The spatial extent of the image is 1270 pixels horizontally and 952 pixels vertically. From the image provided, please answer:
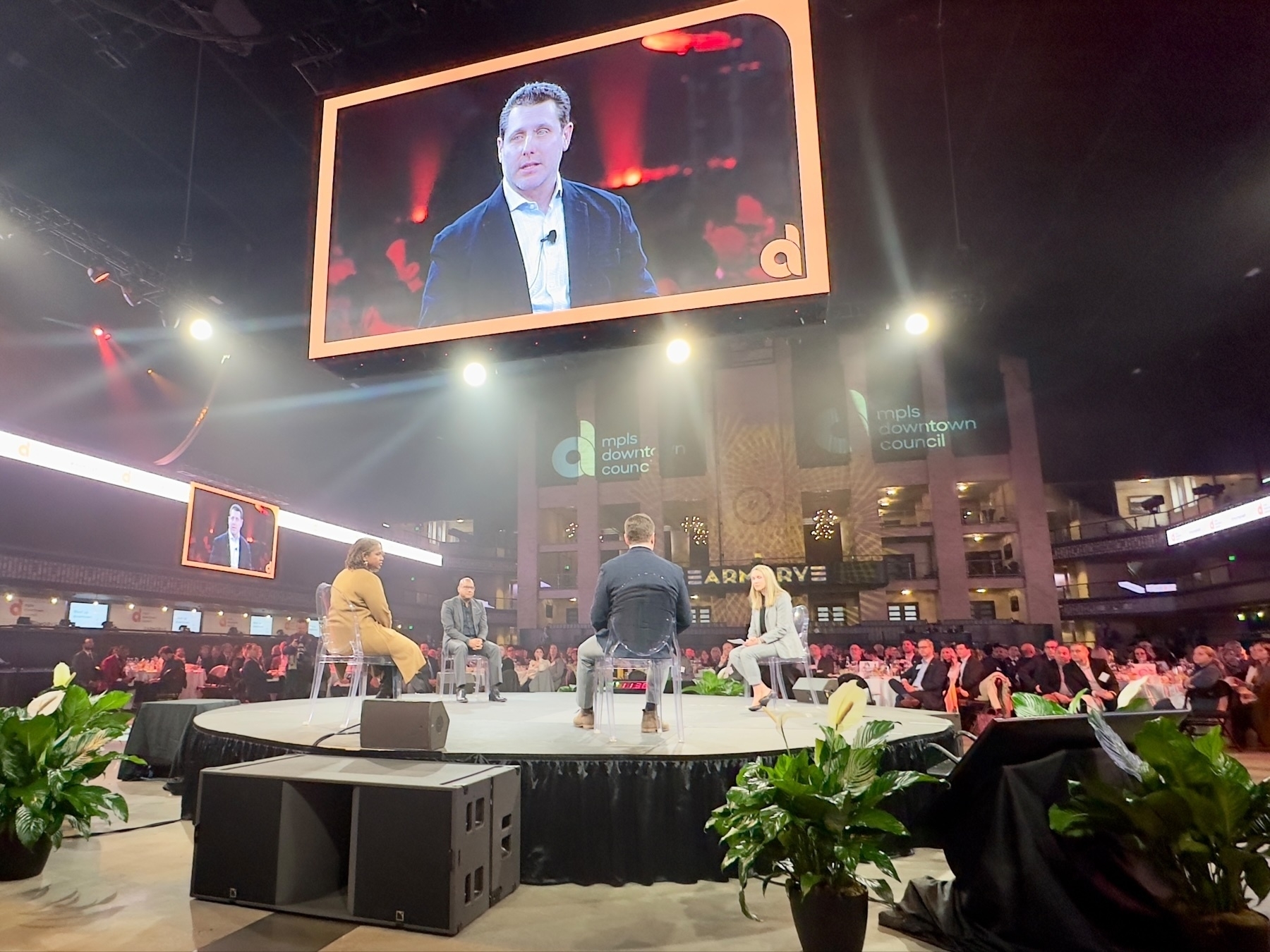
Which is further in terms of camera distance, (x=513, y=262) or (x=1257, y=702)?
(x=1257, y=702)

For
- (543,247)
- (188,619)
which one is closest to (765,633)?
(543,247)

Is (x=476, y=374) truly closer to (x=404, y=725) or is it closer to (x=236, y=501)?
(x=236, y=501)

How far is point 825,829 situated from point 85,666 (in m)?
9.97

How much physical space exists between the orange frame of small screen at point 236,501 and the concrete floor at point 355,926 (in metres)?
9.53

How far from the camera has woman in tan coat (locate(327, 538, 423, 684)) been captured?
3951 millimetres

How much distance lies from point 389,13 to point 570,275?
2.22 meters

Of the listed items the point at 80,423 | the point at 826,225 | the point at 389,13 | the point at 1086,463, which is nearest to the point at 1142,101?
the point at 826,225

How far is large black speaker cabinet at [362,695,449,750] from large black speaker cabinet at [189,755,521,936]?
6.1 inches

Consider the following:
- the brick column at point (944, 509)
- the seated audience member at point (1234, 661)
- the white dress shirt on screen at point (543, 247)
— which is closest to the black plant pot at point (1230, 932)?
the white dress shirt on screen at point (543, 247)

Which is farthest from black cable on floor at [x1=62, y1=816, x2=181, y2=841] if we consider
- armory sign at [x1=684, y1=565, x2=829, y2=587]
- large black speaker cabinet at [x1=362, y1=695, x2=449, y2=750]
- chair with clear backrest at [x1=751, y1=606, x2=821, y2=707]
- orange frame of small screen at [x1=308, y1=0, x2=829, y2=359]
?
armory sign at [x1=684, y1=565, x2=829, y2=587]

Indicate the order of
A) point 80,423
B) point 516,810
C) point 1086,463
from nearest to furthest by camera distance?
point 516,810, point 80,423, point 1086,463

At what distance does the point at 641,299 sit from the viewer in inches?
163

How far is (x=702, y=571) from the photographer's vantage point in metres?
15.2

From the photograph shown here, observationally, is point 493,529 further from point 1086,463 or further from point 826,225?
point 826,225
